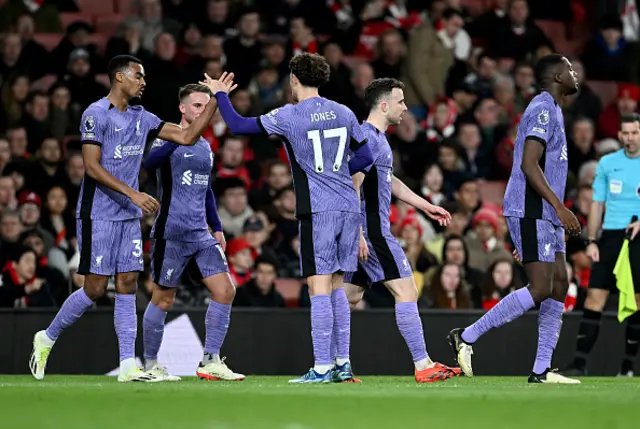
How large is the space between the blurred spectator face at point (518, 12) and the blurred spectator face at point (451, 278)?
20.5 ft

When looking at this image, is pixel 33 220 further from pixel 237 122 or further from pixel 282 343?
pixel 237 122

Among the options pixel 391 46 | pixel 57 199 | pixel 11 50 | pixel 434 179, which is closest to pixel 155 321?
pixel 57 199

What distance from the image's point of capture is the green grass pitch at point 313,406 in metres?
5.70

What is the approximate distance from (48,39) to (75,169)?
3072 mm

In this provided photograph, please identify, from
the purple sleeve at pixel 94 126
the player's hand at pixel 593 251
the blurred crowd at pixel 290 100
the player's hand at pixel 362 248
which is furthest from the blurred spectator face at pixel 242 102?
the player's hand at pixel 362 248

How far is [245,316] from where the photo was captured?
11.6 metres

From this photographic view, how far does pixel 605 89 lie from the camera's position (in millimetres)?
18359

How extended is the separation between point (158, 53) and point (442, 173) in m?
3.72

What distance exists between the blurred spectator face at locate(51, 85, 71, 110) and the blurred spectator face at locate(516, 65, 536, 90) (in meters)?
6.05

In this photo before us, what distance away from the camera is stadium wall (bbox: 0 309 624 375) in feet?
36.6

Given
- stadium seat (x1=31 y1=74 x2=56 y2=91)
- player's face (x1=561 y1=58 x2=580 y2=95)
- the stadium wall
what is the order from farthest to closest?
stadium seat (x1=31 y1=74 x2=56 y2=91) < the stadium wall < player's face (x1=561 y1=58 x2=580 y2=95)

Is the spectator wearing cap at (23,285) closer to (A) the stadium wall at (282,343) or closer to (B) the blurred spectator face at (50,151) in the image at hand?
(A) the stadium wall at (282,343)

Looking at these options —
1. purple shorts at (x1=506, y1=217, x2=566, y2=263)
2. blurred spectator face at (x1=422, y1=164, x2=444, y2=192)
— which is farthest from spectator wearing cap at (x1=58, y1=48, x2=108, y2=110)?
purple shorts at (x1=506, y1=217, x2=566, y2=263)

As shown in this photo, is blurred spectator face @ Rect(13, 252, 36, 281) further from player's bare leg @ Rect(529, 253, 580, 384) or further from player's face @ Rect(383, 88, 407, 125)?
player's bare leg @ Rect(529, 253, 580, 384)
